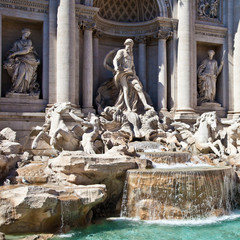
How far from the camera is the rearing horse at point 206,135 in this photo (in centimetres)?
1315

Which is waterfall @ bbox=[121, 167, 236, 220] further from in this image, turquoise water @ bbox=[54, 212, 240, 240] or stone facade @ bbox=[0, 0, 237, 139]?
stone facade @ bbox=[0, 0, 237, 139]

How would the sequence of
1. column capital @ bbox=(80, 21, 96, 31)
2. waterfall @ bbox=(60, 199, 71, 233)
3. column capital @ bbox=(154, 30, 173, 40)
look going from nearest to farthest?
waterfall @ bbox=(60, 199, 71, 233)
column capital @ bbox=(80, 21, 96, 31)
column capital @ bbox=(154, 30, 173, 40)

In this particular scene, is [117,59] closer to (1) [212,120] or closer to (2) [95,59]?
(2) [95,59]

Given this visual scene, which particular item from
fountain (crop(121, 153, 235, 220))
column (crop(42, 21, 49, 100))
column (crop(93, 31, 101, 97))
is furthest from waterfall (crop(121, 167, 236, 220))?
column (crop(93, 31, 101, 97))

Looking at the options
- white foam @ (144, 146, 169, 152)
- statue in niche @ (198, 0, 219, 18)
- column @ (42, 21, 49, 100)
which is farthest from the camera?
statue in niche @ (198, 0, 219, 18)

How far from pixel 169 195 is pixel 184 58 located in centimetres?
832

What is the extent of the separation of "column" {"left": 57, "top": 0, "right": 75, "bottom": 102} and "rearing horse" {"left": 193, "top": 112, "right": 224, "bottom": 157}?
5.23 meters

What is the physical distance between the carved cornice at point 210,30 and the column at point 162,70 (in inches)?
72.0

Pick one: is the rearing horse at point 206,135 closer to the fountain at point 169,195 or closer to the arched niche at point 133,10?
the fountain at point 169,195

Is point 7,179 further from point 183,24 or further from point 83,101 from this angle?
point 183,24

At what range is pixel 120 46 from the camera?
56.0 feet

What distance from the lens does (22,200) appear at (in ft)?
24.8

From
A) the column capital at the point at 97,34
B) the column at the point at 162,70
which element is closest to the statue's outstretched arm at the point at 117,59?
the column capital at the point at 97,34

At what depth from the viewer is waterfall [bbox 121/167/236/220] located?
9188 millimetres
